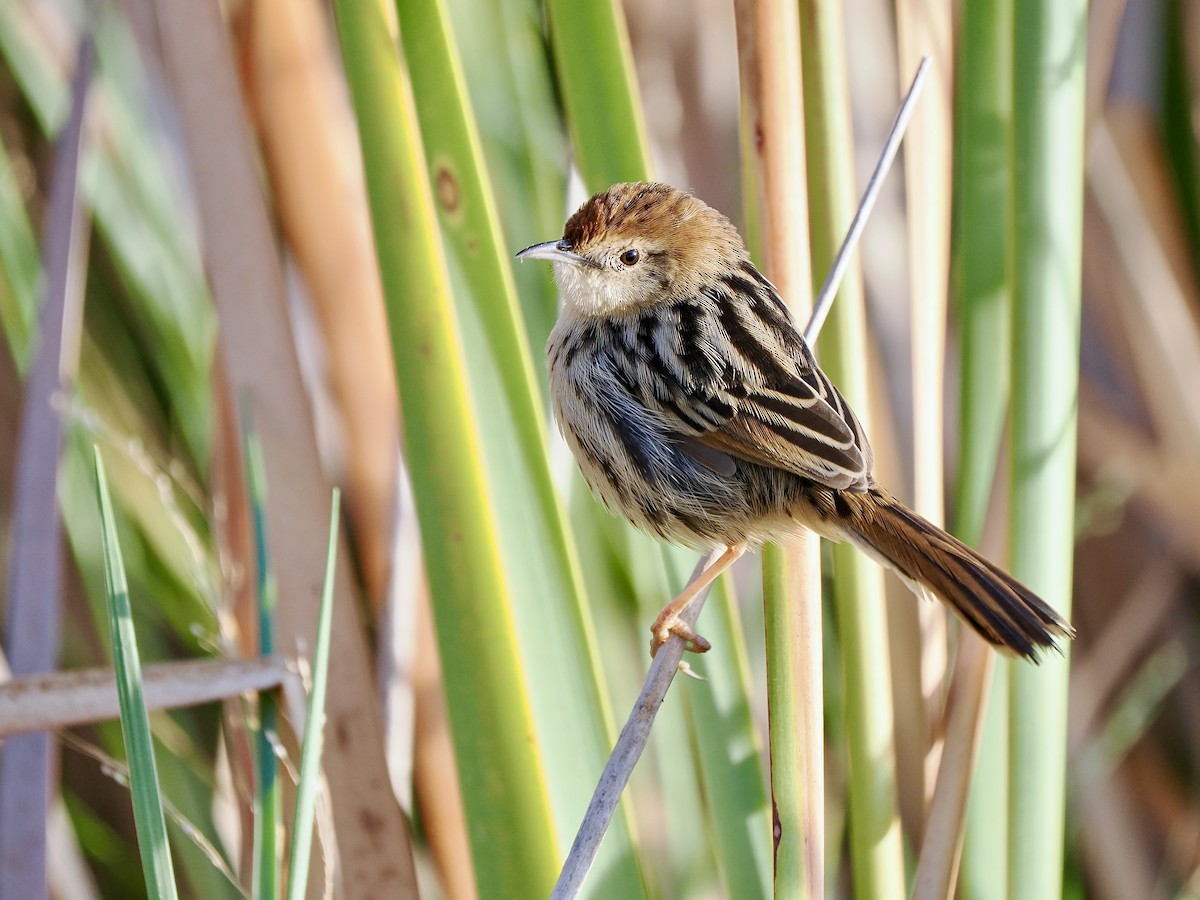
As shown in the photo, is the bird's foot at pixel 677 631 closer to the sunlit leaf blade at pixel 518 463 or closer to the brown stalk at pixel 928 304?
the sunlit leaf blade at pixel 518 463

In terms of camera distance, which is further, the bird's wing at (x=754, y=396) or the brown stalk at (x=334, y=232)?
the brown stalk at (x=334, y=232)

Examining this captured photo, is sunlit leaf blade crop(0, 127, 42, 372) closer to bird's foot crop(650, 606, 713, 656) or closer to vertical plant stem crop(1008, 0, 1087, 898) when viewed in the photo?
bird's foot crop(650, 606, 713, 656)

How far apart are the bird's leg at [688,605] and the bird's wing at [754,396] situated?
0.13 meters

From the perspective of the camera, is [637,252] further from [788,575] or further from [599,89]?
[788,575]

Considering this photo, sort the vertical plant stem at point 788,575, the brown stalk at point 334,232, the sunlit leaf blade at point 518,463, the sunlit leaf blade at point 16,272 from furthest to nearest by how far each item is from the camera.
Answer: the sunlit leaf blade at point 16,272 < the brown stalk at point 334,232 < the sunlit leaf blade at point 518,463 < the vertical plant stem at point 788,575

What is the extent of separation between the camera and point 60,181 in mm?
1926

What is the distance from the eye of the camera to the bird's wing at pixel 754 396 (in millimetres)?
1503

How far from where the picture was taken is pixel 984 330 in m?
1.61


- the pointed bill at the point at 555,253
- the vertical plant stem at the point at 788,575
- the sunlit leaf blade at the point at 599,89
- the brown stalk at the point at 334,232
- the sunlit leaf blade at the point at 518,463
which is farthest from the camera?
the brown stalk at the point at 334,232

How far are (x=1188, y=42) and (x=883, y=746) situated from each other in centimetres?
205

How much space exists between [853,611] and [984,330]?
0.44 metres

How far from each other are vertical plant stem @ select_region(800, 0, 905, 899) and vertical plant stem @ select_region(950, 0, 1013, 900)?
0.43 feet

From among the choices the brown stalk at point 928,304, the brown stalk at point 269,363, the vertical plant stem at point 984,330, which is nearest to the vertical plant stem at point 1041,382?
the vertical plant stem at point 984,330

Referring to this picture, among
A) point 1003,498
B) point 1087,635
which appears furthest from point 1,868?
point 1087,635
